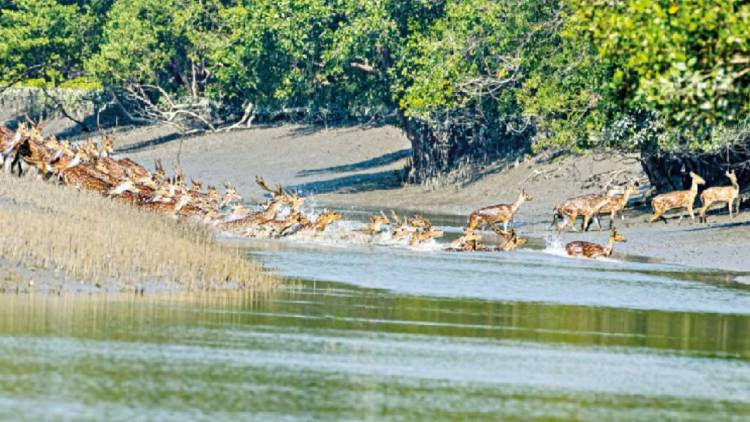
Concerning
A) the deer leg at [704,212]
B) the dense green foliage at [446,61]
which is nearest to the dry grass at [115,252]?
the dense green foliage at [446,61]

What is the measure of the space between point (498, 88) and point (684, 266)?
15.9 m

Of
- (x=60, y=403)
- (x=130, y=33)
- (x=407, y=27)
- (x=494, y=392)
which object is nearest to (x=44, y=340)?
(x=60, y=403)

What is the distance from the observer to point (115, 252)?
23.3 m

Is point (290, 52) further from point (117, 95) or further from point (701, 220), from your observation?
point (117, 95)

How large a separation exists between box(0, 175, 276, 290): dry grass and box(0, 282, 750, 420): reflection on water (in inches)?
31.8

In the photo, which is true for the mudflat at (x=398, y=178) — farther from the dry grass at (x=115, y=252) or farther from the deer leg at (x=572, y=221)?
the dry grass at (x=115, y=252)

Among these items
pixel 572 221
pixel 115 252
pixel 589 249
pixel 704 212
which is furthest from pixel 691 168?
pixel 115 252

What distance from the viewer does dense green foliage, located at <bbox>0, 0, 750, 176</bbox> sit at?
21.1 m

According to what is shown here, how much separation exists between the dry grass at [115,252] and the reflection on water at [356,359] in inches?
31.8

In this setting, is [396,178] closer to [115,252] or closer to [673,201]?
[673,201]

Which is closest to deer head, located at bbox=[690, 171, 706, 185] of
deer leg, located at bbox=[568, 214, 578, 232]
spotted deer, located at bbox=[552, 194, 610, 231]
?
spotted deer, located at bbox=[552, 194, 610, 231]

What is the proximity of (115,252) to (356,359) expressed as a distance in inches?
249

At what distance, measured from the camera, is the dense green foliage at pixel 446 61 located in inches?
832

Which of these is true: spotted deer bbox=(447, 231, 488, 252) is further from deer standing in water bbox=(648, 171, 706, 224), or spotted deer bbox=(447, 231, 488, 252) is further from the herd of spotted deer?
deer standing in water bbox=(648, 171, 706, 224)
